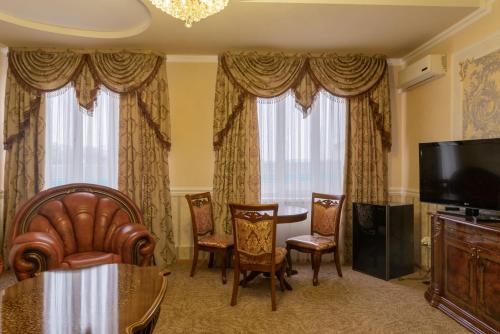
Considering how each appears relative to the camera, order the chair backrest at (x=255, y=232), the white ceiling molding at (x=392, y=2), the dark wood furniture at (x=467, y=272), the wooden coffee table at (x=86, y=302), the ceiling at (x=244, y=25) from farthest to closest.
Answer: the ceiling at (x=244, y=25)
the white ceiling molding at (x=392, y=2)
the chair backrest at (x=255, y=232)
the dark wood furniture at (x=467, y=272)
the wooden coffee table at (x=86, y=302)

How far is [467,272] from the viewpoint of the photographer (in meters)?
2.67

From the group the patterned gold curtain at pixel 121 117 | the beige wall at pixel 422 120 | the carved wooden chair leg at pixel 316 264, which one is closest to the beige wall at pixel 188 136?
the patterned gold curtain at pixel 121 117

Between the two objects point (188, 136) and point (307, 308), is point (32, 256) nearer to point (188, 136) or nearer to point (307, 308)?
point (188, 136)

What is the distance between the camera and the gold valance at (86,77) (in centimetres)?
402

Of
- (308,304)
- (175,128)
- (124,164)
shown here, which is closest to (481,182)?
(308,304)

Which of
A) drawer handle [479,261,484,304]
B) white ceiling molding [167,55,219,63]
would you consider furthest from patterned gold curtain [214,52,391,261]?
drawer handle [479,261,484,304]

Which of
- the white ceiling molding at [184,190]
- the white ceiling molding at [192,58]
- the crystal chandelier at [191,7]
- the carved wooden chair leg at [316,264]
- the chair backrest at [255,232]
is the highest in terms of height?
the white ceiling molding at [192,58]

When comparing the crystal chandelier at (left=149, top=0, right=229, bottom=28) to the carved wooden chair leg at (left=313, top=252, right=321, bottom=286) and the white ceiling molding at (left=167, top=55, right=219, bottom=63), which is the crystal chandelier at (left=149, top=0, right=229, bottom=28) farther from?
the carved wooden chair leg at (left=313, top=252, right=321, bottom=286)

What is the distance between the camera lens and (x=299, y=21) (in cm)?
339

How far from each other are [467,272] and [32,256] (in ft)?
11.8

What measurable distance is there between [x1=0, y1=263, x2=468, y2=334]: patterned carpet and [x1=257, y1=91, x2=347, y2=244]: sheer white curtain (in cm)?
111

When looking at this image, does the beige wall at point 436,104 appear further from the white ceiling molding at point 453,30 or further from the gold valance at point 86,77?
the gold valance at point 86,77

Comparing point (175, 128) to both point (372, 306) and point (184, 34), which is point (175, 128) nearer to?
point (184, 34)

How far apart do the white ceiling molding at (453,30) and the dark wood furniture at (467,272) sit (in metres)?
1.99
